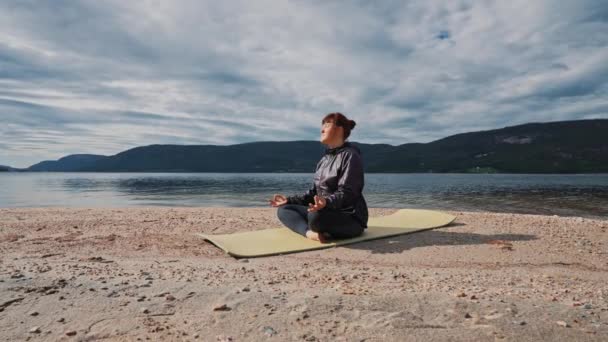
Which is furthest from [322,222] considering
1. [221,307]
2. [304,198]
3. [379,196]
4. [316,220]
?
[379,196]

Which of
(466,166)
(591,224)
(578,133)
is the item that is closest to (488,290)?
(591,224)

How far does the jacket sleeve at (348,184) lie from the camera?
24.8ft

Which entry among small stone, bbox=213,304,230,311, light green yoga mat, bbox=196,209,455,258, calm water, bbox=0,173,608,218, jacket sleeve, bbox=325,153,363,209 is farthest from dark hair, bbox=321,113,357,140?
calm water, bbox=0,173,608,218

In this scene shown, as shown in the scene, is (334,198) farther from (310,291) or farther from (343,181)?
(310,291)

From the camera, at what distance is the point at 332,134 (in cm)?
838

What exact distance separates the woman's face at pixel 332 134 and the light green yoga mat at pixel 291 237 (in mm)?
2196

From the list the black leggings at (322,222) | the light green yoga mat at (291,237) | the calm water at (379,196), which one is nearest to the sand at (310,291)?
the light green yoga mat at (291,237)

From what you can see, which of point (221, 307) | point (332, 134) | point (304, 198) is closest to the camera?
point (221, 307)

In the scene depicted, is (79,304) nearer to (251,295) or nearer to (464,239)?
(251,295)

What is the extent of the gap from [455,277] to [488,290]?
79 centimetres

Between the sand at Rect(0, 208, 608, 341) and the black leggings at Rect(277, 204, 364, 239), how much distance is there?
1.44 ft

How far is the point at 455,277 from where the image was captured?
→ 544cm

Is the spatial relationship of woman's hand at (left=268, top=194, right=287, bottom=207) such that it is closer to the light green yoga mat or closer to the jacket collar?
the light green yoga mat

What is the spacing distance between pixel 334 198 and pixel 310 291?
3121mm
